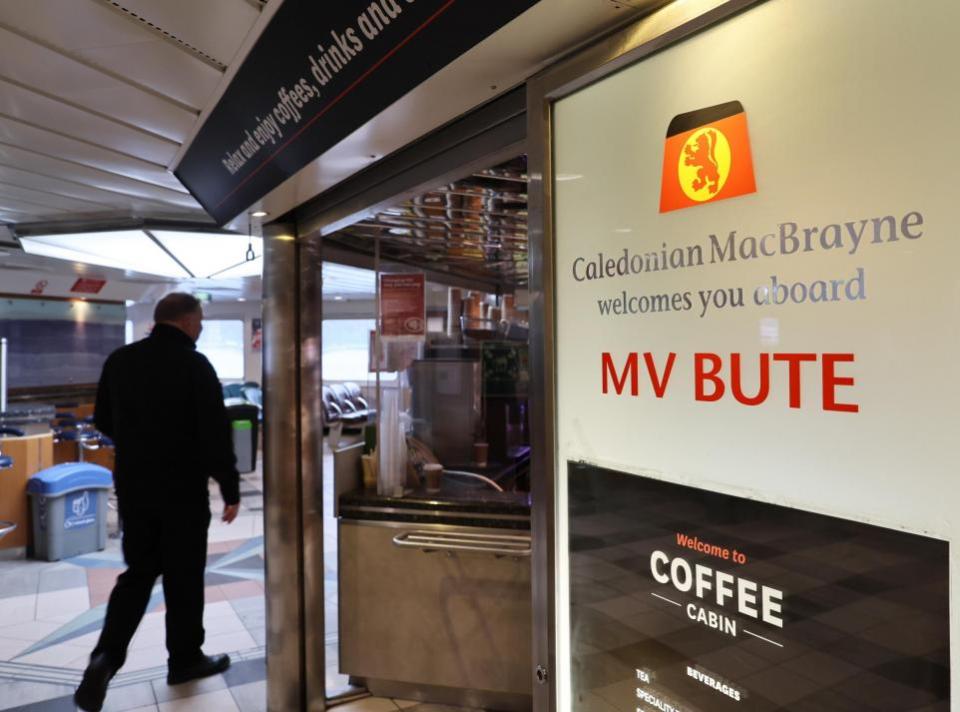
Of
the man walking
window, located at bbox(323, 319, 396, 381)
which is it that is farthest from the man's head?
window, located at bbox(323, 319, 396, 381)

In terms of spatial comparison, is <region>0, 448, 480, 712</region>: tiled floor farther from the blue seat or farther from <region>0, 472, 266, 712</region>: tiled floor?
the blue seat

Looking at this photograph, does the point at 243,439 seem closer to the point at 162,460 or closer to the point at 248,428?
the point at 248,428

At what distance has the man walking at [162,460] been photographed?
9.88ft

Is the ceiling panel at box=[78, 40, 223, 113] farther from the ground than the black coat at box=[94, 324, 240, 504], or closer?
farther from the ground

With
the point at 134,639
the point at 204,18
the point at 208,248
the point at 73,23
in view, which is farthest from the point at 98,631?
the point at 204,18

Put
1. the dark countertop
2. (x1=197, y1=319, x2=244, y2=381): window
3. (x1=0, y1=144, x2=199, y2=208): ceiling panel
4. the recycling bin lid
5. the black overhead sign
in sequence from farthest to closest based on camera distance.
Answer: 1. (x1=197, y1=319, x2=244, y2=381): window
2. the recycling bin lid
3. (x1=0, y1=144, x2=199, y2=208): ceiling panel
4. the dark countertop
5. the black overhead sign

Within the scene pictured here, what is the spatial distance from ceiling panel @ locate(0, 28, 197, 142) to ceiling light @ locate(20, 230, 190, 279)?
251 cm

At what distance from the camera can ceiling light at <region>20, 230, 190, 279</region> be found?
189 inches

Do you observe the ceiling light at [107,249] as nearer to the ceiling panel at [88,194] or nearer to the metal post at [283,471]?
the ceiling panel at [88,194]

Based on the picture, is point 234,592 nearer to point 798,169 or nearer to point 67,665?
point 67,665

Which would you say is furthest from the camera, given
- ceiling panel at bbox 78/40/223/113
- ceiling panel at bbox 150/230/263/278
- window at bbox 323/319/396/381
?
window at bbox 323/319/396/381

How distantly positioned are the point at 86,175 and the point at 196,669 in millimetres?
2450

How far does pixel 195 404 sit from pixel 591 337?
231cm

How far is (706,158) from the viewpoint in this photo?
111cm
